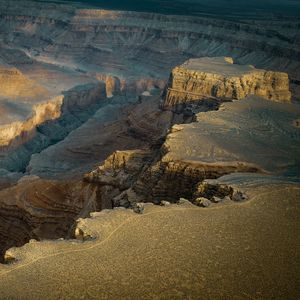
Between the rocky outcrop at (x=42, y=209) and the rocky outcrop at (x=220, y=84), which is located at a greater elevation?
the rocky outcrop at (x=220, y=84)

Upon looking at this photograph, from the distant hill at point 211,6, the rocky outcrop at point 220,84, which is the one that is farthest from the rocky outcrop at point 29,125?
the distant hill at point 211,6

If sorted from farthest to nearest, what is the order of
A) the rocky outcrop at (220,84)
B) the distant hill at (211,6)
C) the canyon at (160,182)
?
the distant hill at (211,6) < the rocky outcrop at (220,84) < the canyon at (160,182)

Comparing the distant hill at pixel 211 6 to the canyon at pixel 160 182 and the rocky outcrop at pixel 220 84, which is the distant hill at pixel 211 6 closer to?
the canyon at pixel 160 182

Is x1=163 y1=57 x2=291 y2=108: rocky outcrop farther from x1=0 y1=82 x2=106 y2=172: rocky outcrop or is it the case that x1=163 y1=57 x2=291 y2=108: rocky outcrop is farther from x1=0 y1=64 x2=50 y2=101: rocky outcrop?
x1=0 y1=64 x2=50 y2=101: rocky outcrop

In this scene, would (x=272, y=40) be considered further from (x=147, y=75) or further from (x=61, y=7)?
(x=61, y=7)

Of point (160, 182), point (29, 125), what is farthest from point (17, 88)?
point (160, 182)

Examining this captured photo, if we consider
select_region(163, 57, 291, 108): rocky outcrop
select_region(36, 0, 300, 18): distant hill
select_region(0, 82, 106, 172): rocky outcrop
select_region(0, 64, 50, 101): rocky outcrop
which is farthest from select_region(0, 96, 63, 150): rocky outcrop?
select_region(36, 0, 300, 18): distant hill

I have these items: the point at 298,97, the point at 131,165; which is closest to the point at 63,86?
the point at 298,97
